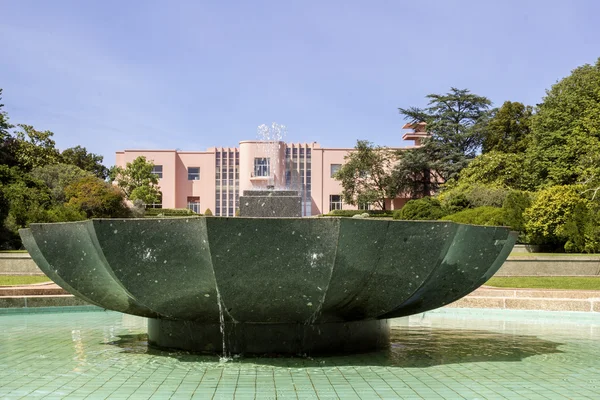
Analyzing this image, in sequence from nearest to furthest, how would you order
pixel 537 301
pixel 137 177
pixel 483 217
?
pixel 537 301 → pixel 483 217 → pixel 137 177

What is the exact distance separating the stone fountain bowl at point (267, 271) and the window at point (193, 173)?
5437 centimetres

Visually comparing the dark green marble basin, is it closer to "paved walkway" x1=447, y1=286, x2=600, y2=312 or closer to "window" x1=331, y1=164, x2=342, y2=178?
"paved walkway" x1=447, y1=286, x2=600, y2=312

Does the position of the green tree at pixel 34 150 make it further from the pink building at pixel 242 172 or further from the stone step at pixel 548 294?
the stone step at pixel 548 294

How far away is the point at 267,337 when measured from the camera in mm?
5582

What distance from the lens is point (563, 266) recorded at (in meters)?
19.7

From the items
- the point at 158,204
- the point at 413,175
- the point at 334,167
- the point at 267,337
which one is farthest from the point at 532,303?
the point at 158,204

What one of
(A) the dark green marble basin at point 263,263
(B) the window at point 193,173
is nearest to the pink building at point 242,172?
(B) the window at point 193,173

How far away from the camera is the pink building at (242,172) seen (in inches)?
2258

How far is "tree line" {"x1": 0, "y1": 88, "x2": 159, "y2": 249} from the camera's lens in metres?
28.0

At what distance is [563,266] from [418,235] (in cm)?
1610

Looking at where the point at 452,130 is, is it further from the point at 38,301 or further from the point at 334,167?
the point at 38,301

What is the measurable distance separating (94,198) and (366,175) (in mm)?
22669

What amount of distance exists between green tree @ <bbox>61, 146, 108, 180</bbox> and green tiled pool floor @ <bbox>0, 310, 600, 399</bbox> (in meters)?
58.4

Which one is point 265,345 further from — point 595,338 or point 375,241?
point 595,338
